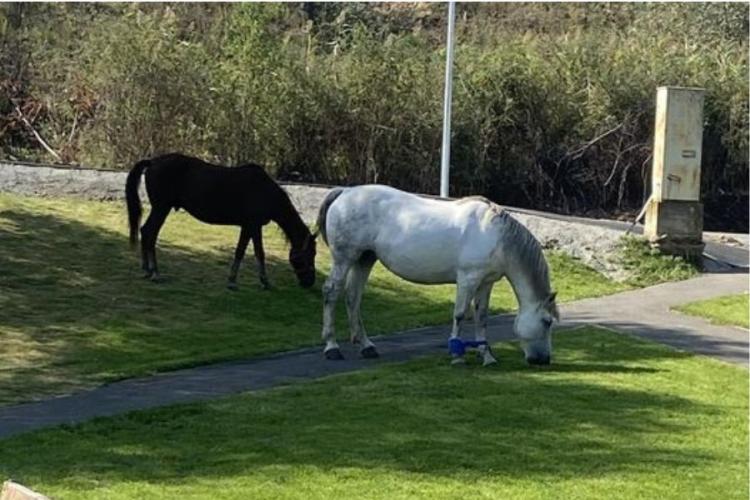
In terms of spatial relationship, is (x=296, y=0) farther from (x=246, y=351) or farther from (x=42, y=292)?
(x=246, y=351)

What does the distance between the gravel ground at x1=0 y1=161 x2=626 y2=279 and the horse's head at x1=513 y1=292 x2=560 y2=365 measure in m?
7.41

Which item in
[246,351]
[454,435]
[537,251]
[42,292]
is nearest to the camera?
[454,435]

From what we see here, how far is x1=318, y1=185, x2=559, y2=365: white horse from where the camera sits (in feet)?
38.4

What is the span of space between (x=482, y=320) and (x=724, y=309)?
505 centimetres

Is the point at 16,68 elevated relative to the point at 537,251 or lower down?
elevated

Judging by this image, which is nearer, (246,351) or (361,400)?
(361,400)

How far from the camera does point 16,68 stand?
26953mm

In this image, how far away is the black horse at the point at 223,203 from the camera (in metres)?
16.1

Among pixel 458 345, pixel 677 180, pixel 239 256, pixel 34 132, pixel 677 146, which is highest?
pixel 677 146

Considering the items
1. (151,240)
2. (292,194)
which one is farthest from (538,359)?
(292,194)

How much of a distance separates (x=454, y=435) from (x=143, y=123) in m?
16.7

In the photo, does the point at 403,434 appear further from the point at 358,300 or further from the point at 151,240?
the point at 151,240

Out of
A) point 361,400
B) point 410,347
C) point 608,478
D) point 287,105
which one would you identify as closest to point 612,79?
point 287,105

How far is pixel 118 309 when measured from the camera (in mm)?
14531
